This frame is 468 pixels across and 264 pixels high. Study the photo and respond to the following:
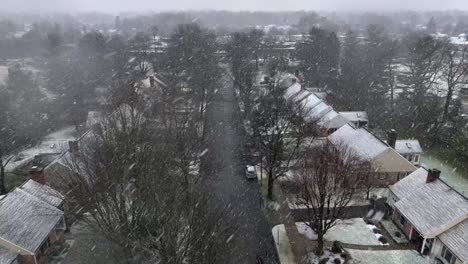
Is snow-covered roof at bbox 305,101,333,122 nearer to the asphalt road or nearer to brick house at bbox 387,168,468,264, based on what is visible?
the asphalt road

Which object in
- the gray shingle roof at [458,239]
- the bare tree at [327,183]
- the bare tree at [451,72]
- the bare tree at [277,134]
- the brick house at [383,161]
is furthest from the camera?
the bare tree at [451,72]

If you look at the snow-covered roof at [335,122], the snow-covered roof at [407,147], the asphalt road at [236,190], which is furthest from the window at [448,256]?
the snow-covered roof at [335,122]

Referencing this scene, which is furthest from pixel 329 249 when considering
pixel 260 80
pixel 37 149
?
pixel 260 80

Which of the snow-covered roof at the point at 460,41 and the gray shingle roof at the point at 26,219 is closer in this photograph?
the gray shingle roof at the point at 26,219

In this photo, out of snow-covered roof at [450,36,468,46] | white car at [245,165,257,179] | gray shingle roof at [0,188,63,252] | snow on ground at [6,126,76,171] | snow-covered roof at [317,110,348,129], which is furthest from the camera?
snow-covered roof at [450,36,468,46]

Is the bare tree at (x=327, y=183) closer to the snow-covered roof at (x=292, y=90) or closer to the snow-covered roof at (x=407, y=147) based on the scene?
the snow-covered roof at (x=407, y=147)

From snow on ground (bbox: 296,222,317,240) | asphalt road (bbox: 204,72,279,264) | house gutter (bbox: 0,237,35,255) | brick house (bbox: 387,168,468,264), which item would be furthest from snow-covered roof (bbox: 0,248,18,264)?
brick house (bbox: 387,168,468,264)

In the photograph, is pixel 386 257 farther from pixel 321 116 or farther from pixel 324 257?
pixel 321 116
